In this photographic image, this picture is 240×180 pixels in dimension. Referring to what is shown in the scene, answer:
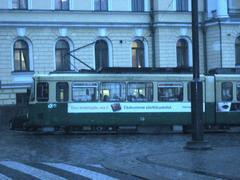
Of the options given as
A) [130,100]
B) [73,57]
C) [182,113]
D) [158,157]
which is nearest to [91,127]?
[130,100]

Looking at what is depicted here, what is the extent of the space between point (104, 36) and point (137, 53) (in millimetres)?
3057

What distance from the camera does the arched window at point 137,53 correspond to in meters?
45.5

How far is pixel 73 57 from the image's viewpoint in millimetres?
40969

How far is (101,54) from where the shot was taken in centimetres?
4456

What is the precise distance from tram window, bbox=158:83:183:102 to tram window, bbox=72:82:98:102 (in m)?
3.31

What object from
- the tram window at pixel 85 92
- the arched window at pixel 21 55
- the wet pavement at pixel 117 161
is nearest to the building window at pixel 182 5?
the arched window at pixel 21 55

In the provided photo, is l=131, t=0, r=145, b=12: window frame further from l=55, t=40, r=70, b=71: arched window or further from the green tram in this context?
the green tram

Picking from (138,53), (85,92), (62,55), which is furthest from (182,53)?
(85,92)

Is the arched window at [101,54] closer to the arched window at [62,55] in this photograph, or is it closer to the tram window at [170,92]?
the arched window at [62,55]

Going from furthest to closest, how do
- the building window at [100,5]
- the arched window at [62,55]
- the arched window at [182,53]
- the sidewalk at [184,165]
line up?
1. the arched window at [182,53]
2. the building window at [100,5]
3. the arched window at [62,55]
4. the sidewalk at [184,165]

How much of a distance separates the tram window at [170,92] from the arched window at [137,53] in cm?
1438

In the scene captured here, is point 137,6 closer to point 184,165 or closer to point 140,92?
point 140,92

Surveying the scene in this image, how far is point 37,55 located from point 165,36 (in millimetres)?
9578

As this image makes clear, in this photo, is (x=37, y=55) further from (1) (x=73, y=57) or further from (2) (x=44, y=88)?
(2) (x=44, y=88)
